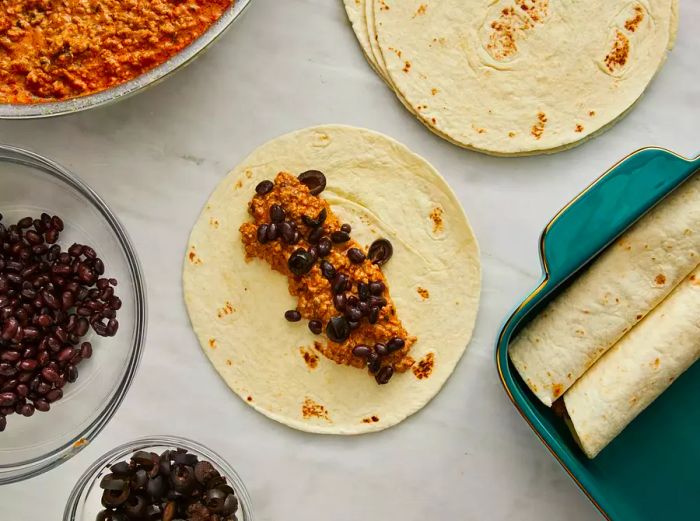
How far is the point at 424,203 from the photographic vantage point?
8.83 ft

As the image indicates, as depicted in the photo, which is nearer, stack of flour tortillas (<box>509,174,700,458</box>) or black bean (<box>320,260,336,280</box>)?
stack of flour tortillas (<box>509,174,700,458</box>)

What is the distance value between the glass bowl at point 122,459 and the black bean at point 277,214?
3.12 feet

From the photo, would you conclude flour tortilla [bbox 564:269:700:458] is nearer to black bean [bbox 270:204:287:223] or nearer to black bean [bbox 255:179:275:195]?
black bean [bbox 270:204:287:223]

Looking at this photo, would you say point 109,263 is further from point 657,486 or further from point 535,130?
point 657,486

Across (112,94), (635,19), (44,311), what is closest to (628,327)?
(635,19)

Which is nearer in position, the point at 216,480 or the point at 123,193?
the point at 216,480

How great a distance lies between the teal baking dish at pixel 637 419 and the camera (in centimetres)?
234

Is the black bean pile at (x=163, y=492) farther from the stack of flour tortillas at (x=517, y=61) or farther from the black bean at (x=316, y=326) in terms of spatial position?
the stack of flour tortillas at (x=517, y=61)

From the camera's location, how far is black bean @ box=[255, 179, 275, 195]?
2.61 meters

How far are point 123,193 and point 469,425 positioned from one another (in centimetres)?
177

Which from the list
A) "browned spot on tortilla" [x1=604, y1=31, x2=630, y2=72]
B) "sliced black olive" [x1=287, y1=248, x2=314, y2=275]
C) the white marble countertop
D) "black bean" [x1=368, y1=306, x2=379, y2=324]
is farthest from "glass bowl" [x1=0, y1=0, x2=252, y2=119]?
"browned spot on tortilla" [x1=604, y1=31, x2=630, y2=72]

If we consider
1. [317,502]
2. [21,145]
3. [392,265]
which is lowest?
[317,502]

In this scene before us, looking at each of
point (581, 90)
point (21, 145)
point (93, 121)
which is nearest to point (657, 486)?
point (581, 90)

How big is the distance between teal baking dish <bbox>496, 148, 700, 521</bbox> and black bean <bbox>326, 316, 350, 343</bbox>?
0.58 metres
